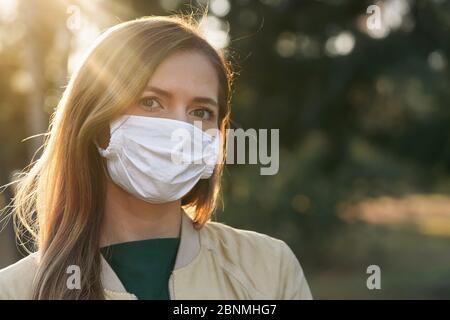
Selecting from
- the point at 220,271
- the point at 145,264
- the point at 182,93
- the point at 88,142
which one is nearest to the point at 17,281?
the point at 145,264

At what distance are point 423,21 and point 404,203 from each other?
11.3 feet

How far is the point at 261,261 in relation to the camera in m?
2.66

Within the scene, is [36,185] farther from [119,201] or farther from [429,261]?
[429,261]

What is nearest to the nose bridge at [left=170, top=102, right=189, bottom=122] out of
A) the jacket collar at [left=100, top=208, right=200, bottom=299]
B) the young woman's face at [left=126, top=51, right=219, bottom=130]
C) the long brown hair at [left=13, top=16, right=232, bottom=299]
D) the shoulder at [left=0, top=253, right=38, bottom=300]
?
the young woman's face at [left=126, top=51, right=219, bottom=130]

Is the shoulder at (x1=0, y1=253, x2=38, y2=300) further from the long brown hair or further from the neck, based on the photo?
the neck

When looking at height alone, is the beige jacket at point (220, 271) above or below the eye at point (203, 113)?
below

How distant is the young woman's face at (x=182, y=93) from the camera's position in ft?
8.31

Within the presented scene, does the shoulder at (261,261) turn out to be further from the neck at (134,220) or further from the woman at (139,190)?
the neck at (134,220)

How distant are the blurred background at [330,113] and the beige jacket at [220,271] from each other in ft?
25.9

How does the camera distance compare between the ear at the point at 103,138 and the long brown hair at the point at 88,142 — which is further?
the ear at the point at 103,138

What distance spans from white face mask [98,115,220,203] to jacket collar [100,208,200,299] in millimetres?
129

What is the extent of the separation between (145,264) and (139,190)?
233 millimetres

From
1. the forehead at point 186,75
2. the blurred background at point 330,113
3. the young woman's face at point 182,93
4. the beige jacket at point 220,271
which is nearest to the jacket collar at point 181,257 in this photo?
the beige jacket at point 220,271

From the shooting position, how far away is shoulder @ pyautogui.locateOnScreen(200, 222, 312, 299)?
8.55 ft
